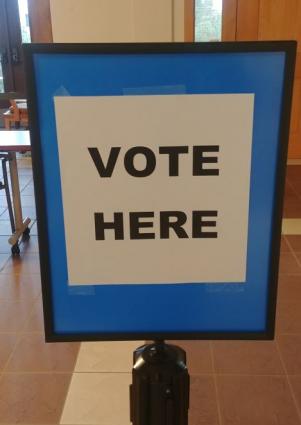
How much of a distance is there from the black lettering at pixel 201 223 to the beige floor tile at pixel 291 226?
2950 millimetres

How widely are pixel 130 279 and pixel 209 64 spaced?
1.29 feet

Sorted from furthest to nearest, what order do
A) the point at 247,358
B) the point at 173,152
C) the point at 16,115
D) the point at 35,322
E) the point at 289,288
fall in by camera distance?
the point at 16,115
the point at 289,288
the point at 35,322
the point at 247,358
the point at 173,152

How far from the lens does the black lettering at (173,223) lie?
85 cm

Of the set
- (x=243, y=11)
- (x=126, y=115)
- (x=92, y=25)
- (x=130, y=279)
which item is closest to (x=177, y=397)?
(x=130, y=279)

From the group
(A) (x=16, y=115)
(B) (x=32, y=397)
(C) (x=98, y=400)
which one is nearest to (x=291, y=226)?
(C) (x=98, y=400)

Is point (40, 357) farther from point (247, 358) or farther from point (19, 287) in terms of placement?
point (247, 358)

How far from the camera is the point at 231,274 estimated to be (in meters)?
0.89

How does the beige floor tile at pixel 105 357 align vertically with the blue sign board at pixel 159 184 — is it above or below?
below

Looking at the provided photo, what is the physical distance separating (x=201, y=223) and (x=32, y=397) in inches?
57.0

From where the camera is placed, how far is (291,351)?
7.41ft

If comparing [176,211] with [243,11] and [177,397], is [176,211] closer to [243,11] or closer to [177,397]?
[177,397]

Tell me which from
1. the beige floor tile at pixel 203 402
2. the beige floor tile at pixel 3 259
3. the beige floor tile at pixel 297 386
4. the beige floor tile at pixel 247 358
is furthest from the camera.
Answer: the beige floor tile at pixel 3 259

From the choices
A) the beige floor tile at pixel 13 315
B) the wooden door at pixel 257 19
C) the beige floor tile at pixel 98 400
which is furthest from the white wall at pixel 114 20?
the beige floor tile at pixel 98 400

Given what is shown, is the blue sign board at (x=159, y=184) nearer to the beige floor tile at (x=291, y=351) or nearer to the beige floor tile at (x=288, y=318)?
the beige floor tile at (x=291, y=351)
